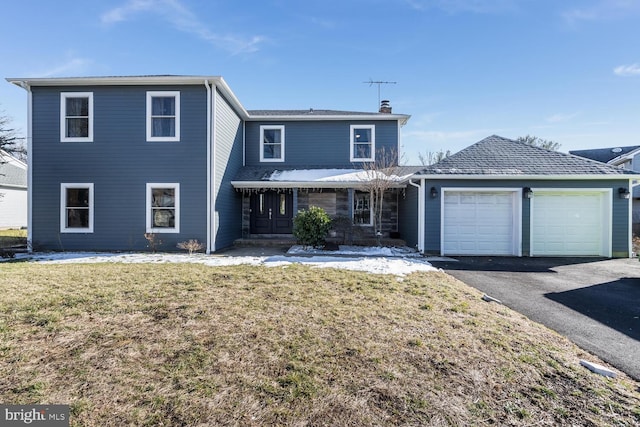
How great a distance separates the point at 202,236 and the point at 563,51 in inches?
562

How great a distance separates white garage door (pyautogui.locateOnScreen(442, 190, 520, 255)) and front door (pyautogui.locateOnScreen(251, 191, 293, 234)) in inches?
251

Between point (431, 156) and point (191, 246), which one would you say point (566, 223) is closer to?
point (191, 246)

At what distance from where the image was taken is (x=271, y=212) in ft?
42.0

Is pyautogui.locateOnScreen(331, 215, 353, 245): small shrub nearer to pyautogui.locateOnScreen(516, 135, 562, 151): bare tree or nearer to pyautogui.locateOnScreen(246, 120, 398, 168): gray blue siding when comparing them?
pyautogui.locateOnScreen(246, 120, 398, 168): gray blue siding

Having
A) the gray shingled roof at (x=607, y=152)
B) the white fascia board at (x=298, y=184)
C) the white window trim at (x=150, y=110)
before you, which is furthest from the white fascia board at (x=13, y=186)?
the gray shingled roof at (x=607, y=152)

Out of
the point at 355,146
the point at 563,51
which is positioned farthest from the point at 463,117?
the point at 355,146

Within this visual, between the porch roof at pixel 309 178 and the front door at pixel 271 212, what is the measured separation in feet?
3.10

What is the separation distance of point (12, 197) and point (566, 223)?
29910 millimetres

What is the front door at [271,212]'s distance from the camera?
1273cm

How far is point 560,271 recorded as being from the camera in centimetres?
753

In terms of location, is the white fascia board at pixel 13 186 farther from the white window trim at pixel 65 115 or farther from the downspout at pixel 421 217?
the downspout at pixel 421 217

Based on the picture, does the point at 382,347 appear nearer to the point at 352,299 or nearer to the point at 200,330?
the point at 352,299

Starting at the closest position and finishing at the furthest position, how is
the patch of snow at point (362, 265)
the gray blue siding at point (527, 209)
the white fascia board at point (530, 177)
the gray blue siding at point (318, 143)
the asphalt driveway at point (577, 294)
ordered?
the asphalt driveway at point (577, 294)
the patch of snow at point (362, 265)
the white fascia board at point (530, 177)
the gray blue siding at point (527, 209)
the gray blue siding at point (318, 143)

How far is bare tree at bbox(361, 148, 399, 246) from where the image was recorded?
A: 35.1 ft
